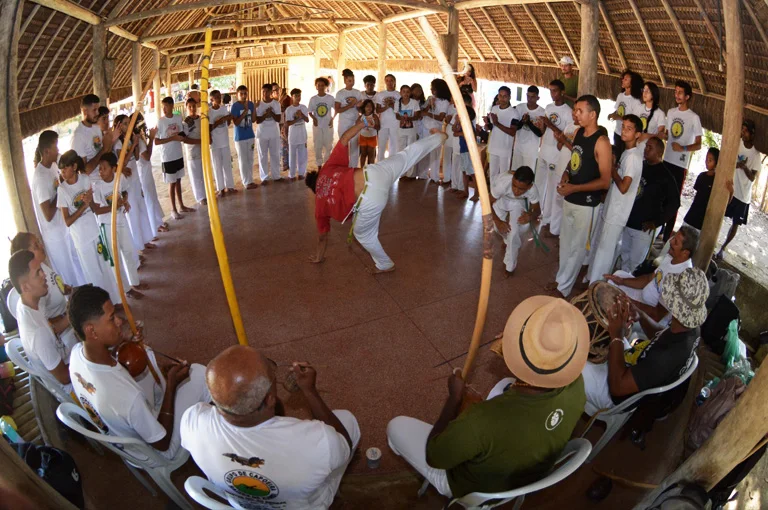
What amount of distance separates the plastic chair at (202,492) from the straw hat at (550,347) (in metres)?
1.29

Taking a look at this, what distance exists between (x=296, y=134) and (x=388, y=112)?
1.64 meters

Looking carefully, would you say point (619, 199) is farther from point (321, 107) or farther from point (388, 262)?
point (321, 107)

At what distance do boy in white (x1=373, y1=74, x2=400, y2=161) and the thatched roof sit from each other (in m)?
2.20

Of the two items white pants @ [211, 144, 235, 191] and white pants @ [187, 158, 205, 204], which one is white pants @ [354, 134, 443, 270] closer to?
white pants @ [187, 158, 205, 204]

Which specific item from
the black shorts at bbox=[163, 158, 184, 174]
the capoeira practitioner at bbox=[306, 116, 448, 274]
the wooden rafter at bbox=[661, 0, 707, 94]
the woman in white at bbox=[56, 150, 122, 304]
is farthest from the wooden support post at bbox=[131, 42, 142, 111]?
the wooden rafter at bbox=[661, 0, 707, 94]

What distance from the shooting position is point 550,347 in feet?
6.59

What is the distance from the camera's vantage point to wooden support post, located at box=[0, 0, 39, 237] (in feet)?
13.2

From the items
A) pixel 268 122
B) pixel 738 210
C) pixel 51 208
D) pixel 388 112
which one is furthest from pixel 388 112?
pixel 51 208

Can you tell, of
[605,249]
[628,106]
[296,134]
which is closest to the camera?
[605,249]

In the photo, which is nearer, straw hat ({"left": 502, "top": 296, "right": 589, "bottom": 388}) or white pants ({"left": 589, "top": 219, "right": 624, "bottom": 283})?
straw hat ({"left": 502, "top": 296, "right": 589, "bottom": 388})

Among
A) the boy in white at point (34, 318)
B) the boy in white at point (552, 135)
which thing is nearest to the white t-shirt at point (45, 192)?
the boy in white at point (34, 318)

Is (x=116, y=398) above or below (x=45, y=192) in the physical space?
below

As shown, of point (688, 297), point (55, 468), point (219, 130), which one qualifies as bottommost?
point (55, 468)

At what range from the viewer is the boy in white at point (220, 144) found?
7602 millimetres
